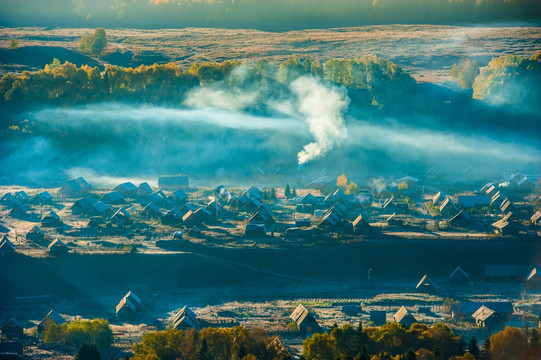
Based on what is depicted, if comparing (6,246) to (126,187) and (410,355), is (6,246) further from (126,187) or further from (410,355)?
(410,355)

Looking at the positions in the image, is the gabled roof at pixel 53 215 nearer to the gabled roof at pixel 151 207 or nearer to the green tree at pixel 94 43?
the gabled roof at pixel 151 207

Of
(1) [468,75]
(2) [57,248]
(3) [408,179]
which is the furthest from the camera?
(1) [468,75]

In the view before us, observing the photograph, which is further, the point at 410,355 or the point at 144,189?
the point at 144,189

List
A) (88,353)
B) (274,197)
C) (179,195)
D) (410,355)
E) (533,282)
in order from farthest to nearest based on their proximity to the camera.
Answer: (274,197), (179,195), (533,282), (88,353), (410,355)

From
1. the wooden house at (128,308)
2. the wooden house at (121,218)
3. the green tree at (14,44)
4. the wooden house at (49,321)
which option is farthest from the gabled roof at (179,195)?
the green tree at (14,44)

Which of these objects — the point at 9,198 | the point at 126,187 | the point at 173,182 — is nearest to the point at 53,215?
the point at 9,198

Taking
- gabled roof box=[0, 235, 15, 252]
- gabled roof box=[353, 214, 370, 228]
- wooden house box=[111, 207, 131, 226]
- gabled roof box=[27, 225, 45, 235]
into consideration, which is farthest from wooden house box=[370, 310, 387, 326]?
gabled roof box=[27, 225, 45, 235]

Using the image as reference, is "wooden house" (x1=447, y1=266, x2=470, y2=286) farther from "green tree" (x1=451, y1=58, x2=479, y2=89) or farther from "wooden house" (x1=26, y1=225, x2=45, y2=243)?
Answer: "green tree" (x1=451, y1=58, x2=479, y2=89)
